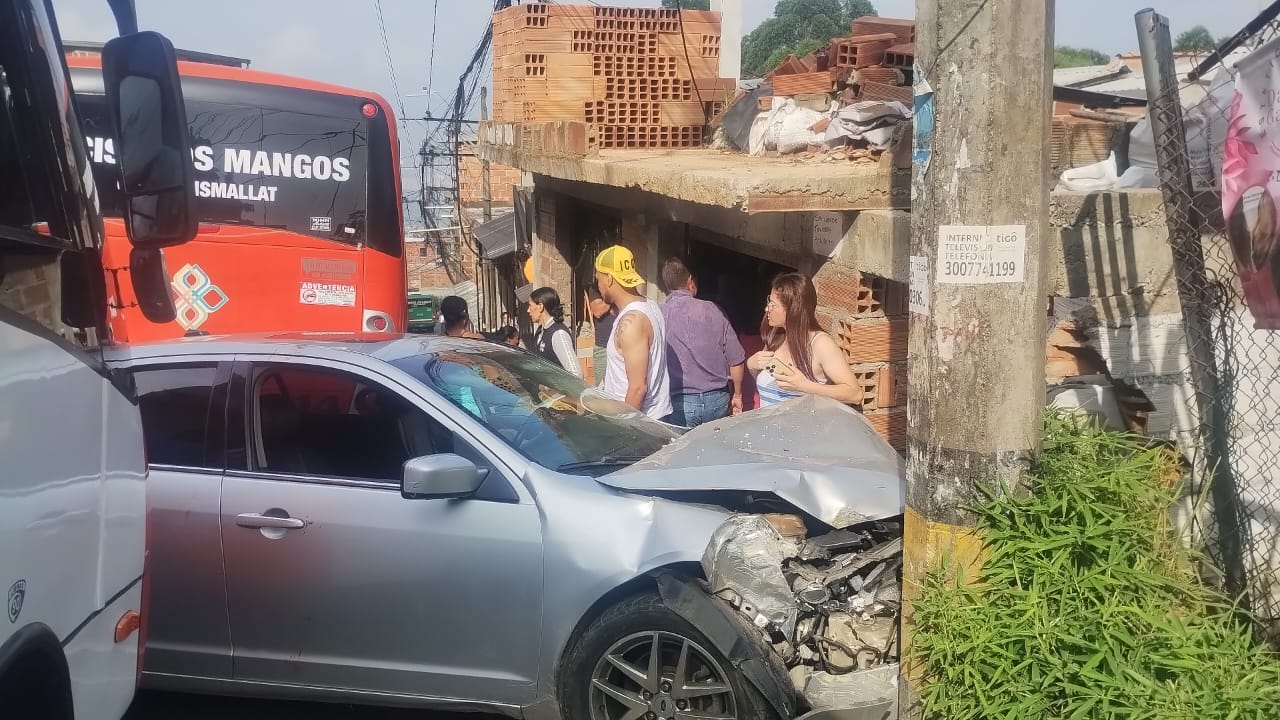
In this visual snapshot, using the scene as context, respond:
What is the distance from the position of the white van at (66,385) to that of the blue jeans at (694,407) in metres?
3.04

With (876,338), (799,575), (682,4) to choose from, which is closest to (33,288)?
(799,575)

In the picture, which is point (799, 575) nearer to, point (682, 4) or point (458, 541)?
point (458, 541)

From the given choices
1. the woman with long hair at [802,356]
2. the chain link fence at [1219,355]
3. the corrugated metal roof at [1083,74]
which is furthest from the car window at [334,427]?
the corrugated metal roof at [1083,74]

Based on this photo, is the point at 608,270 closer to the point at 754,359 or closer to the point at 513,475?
the point at 754,359

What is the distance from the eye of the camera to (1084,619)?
9.57ft

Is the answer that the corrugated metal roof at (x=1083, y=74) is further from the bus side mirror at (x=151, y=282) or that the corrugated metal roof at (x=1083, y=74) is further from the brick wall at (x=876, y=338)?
the bus side mirror at (x=151, y=282)

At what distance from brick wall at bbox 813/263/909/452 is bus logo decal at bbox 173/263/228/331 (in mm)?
4483

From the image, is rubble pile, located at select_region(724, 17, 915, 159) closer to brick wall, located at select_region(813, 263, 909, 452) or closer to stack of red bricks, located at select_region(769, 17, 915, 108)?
stack of red bricks, located at select_region(769, 17, 915, 108)

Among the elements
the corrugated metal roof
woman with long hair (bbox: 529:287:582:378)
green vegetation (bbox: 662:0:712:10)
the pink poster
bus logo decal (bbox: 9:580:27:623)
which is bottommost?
bus logo decal (bbox: 9:580:27:623)

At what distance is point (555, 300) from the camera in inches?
281

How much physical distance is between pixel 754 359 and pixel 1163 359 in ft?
6.42

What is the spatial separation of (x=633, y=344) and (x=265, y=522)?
2.09 meters

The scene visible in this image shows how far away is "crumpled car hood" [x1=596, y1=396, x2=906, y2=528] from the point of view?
3688 mm

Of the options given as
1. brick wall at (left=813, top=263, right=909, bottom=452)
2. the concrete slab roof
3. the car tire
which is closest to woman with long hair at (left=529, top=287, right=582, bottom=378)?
the concrete slab roof
